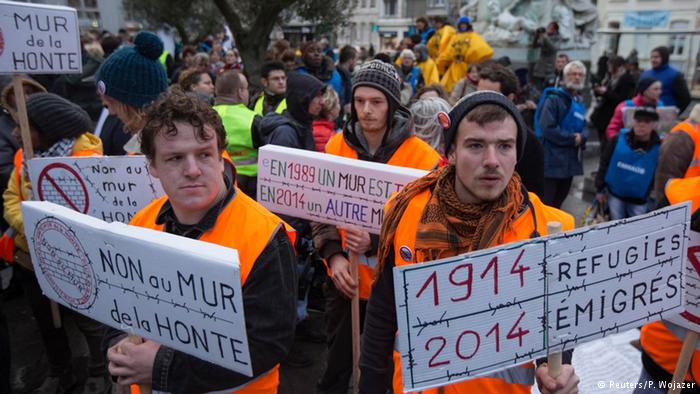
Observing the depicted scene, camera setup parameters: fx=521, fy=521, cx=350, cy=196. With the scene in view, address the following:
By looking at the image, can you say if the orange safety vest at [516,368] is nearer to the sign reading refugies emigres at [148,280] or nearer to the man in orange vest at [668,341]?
the man in orange vest at [668,341]

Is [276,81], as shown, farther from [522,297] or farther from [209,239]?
[522,297]

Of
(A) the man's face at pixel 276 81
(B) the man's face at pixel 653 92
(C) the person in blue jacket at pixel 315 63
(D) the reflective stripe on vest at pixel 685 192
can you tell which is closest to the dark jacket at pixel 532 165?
(D) the reflective stripe on vest at pixel 685 192

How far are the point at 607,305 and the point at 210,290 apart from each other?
47.9 inches

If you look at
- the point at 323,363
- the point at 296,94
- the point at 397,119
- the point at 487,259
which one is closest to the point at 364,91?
the point at 397,119

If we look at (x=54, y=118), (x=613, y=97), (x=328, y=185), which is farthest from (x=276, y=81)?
(x=613, y=97)

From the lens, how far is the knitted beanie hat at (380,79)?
3066mm

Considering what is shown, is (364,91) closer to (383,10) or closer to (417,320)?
(417,320)

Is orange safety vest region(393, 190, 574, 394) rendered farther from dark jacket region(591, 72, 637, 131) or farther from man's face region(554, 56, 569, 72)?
dark jacket region(591, 72, 637, 131)

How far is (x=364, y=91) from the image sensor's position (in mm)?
3080

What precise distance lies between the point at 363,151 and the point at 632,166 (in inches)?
142

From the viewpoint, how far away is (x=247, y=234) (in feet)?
5.99

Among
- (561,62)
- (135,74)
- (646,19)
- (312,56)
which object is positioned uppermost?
(646,19)

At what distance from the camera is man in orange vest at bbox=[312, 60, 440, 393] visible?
2977 mm

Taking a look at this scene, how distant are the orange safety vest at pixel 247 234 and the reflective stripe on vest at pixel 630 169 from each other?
179 inches
